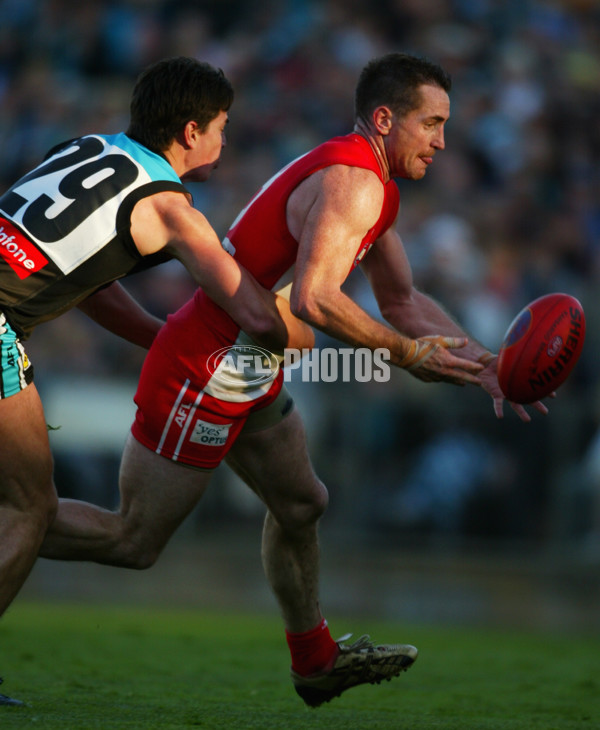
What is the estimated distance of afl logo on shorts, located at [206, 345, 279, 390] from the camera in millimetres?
4969

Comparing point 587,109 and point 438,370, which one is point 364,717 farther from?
point 587,109

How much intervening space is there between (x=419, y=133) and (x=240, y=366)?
3.99 feet

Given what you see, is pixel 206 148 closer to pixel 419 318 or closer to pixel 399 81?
pixel 399 81

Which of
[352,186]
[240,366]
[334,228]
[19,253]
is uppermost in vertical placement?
[352,186]

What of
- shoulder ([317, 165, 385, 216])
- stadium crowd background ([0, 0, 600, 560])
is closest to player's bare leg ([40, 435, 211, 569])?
shoulder ([317, 165, 385, 216])

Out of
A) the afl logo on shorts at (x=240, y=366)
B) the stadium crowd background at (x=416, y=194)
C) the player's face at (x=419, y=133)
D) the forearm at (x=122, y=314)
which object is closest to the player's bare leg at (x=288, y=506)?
the afl logo on shorts at (x=240, y=366)

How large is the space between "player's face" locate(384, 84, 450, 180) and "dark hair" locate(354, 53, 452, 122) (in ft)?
0.11

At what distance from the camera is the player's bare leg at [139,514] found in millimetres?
4898

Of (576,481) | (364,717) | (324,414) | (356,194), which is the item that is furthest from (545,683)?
(324,414)

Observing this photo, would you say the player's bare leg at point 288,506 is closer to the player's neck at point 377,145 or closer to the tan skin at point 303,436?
the tan skin at point 303,436

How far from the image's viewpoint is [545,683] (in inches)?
248

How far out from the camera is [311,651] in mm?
5219

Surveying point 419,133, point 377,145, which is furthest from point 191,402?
point 419,133

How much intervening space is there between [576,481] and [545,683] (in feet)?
11.6
